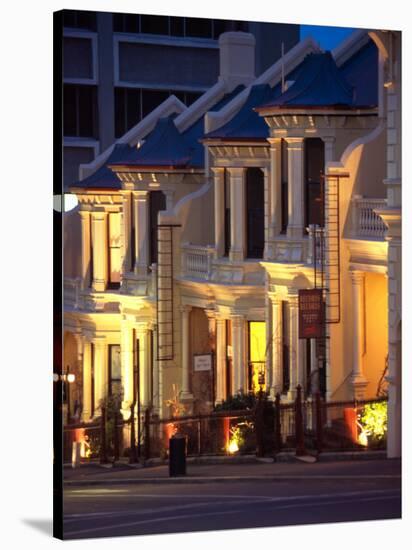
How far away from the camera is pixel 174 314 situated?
13.2 m

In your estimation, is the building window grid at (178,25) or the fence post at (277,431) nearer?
the building window grid at (178,25)

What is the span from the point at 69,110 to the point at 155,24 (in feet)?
3.60

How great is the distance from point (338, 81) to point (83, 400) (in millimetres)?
3285

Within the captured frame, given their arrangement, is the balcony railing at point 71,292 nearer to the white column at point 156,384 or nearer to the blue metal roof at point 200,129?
the white column at point 156,384

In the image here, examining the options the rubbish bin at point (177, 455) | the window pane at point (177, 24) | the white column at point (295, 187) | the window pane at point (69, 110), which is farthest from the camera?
the white column at point (295, 187)

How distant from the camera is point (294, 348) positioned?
1344 cm

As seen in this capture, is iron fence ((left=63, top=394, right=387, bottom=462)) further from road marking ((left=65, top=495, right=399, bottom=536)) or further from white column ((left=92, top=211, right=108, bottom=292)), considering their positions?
white column ((left=92, top=211, right=108, bottom=292))

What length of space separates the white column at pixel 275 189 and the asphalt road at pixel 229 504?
6.45 feet

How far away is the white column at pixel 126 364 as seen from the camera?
1281cm

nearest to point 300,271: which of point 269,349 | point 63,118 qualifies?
point 269,349

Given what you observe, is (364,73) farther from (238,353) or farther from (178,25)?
(238,353)

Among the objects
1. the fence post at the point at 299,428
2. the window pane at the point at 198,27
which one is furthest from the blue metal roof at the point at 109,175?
the fence post at the point at 299,428

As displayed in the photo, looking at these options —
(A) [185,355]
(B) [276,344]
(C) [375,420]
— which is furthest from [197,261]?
(C) [375,420]

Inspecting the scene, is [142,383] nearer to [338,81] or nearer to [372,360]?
[372,360]
